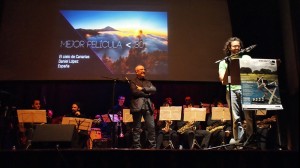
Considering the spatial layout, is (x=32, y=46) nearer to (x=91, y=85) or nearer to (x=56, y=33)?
(x=56, y=33)

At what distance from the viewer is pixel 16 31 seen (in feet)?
28.0

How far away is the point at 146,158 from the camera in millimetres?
4504

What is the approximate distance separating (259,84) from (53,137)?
3.02 metres

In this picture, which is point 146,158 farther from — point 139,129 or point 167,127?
point 167,127

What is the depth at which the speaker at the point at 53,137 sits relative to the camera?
16.2 feet

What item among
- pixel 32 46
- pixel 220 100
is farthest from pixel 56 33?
pixel 220 100

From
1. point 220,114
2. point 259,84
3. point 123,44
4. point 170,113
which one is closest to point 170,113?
point 170,113

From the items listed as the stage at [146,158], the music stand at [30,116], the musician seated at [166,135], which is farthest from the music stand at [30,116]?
the musician seated at [166,135]

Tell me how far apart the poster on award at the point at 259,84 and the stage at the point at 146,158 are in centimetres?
69

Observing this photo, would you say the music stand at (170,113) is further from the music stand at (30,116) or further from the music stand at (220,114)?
the music stand at (30,116)

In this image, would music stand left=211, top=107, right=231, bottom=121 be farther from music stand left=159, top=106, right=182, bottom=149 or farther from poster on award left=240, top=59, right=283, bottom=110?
poster on award left=240, top=59, right=283, bottom=110

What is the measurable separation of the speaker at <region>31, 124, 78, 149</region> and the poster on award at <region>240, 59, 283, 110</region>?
2.50 m

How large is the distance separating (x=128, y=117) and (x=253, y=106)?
3568mm

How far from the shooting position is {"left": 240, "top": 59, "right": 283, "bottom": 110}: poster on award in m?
4.79
